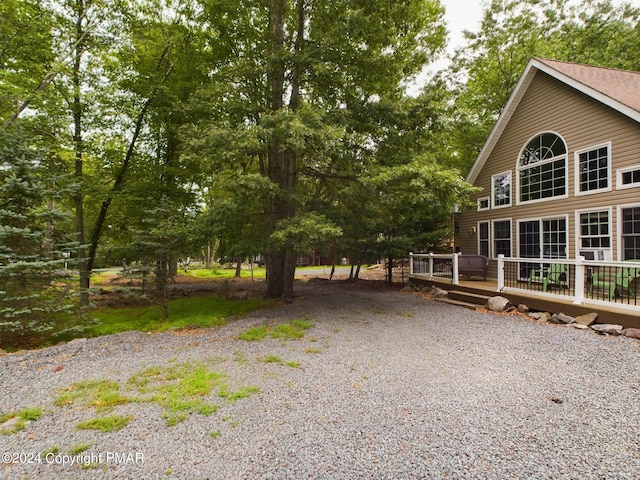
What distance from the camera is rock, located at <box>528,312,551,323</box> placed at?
6930 mm

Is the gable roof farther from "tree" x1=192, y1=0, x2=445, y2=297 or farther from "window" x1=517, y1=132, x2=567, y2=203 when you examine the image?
"tree" x1=192, y1=0, x2=445, y2=297

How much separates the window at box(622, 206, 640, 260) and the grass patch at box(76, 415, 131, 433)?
34.7 ft

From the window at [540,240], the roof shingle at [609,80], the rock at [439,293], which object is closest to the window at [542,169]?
the window at [540,240]

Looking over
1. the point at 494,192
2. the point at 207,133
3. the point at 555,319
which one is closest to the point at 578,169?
the point at 494,192

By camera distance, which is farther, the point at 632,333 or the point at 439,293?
the point at 439,293

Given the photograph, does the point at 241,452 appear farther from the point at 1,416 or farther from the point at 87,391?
the point at 1,416

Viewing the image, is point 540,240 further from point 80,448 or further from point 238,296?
point 80,448

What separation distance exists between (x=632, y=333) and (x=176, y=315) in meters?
9.62

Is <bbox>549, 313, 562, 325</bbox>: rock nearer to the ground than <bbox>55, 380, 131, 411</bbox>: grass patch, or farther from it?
farther from it

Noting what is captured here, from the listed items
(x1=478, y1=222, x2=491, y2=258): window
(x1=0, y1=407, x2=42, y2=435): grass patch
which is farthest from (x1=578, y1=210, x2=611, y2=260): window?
(x1=0, y1=407, x2=42, y2=435): grass patch

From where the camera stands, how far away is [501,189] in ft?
37.7

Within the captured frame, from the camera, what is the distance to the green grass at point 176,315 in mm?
7195

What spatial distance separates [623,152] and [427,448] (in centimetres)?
906

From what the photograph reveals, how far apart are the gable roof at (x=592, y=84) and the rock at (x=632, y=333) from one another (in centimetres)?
486
